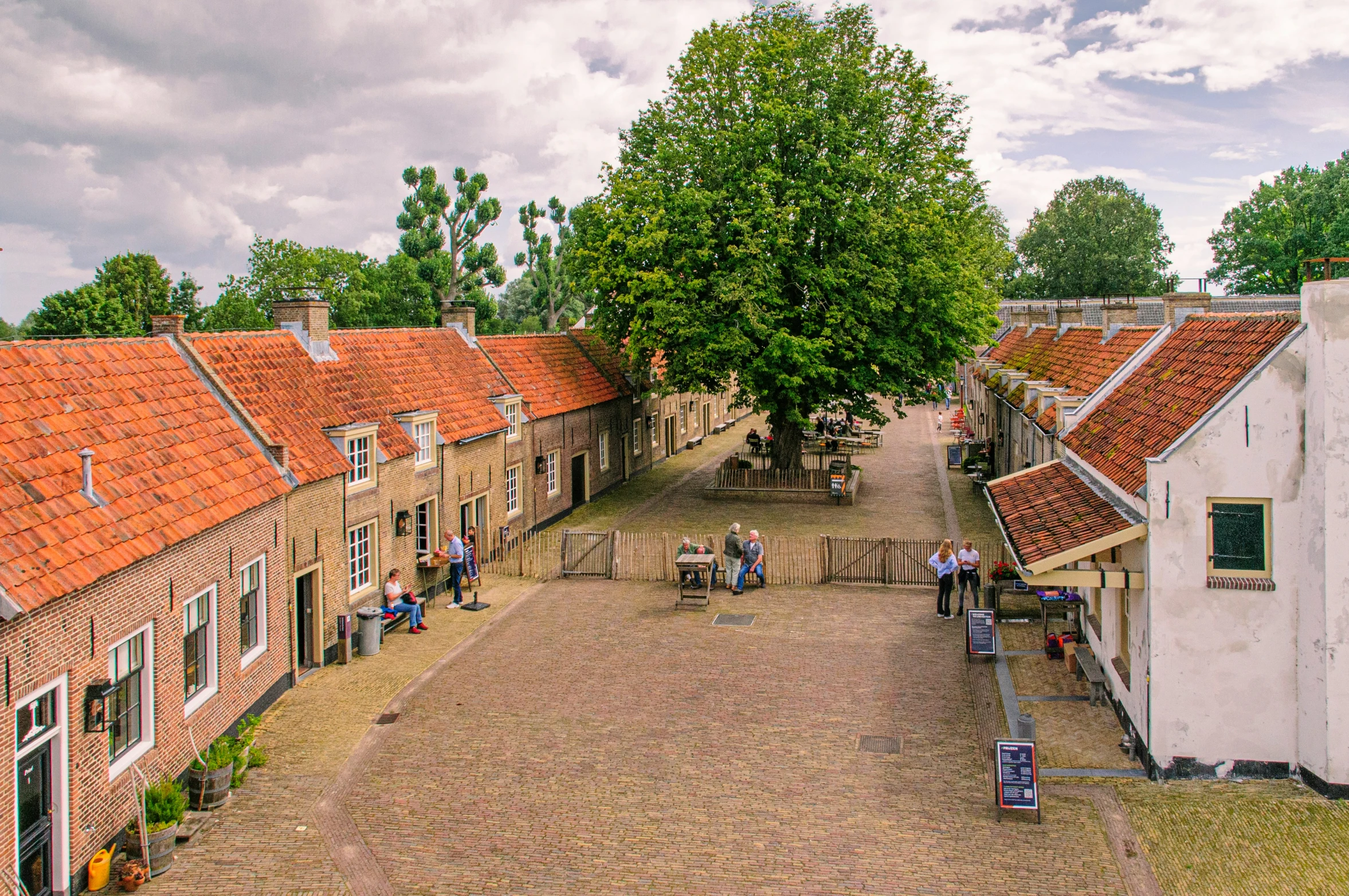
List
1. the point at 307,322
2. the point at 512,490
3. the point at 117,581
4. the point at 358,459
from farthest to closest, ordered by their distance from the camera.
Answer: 1. the point at 512,490
2. the point at 307,322
3. the point at 358,459
4. the point at 117,581

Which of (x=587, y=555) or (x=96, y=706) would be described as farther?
(x=587, y=555)

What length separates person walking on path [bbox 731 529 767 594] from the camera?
22234mm

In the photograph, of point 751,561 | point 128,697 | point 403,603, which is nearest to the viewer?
point 128,697

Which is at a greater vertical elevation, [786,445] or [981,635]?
[786,445]

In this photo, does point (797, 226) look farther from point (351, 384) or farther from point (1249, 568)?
point (1249, 568)

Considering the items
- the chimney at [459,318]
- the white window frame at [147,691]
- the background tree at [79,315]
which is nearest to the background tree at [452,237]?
the background tree at [79,315]

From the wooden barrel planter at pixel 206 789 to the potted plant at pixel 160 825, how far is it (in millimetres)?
185

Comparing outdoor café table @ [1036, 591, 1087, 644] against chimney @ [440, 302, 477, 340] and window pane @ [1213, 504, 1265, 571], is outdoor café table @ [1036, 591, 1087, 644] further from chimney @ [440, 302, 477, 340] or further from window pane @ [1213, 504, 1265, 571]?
chimney @ [440, 302, 477, 340]

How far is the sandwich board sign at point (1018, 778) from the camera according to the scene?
11227 millimetres

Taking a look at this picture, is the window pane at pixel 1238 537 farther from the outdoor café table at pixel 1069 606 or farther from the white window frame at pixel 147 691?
the white window frame at pixel 147 691

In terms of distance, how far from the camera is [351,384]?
21.1m

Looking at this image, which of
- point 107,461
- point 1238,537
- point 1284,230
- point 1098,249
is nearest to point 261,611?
point 107,461

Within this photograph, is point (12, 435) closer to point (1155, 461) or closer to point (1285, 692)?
point (1155, 461)

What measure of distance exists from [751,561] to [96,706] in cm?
1459
